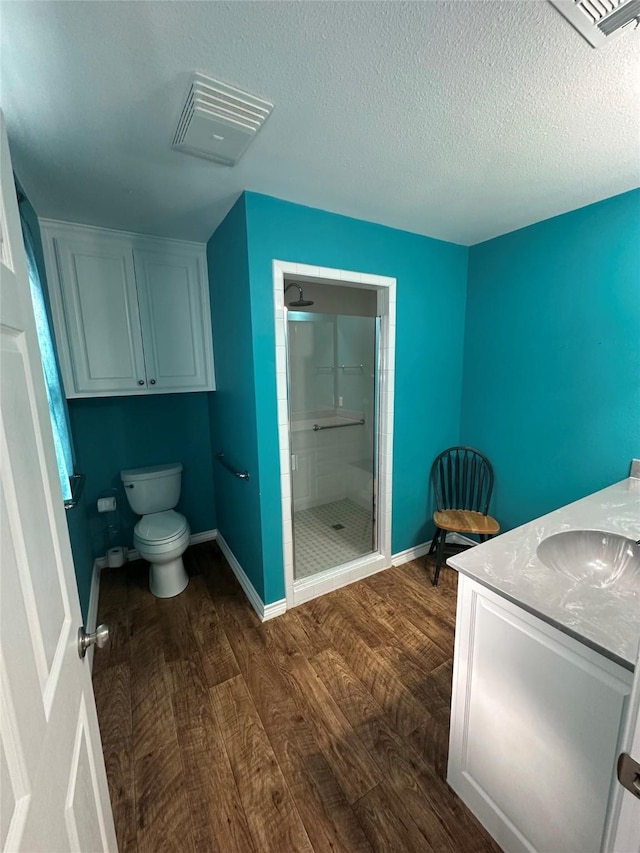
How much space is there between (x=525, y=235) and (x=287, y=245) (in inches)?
59.5

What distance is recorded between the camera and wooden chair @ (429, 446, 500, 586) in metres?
2.31

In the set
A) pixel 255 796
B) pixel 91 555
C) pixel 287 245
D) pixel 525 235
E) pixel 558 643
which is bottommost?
pixel 255 796

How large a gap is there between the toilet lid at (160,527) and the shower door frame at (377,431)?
75 cm

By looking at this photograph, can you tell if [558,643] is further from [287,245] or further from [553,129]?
[287,245]

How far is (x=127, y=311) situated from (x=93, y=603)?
1.83 meters

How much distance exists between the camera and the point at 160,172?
56.9 inches

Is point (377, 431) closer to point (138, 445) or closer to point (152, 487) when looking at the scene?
point (152, 487)

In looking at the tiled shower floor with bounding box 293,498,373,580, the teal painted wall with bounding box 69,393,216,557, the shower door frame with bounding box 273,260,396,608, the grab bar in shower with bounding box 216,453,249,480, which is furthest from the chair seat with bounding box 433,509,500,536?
the teal painted wall with bounding box 69,393,216,557

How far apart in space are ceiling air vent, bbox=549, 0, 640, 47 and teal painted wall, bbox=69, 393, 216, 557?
2.59 m

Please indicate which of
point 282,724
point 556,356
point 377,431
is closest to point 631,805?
point 282,724

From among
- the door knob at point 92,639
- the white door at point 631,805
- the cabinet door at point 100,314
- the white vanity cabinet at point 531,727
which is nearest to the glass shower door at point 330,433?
the cabinet door at point 100,314

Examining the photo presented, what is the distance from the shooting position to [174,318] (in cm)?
231

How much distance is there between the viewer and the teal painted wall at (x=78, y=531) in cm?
160

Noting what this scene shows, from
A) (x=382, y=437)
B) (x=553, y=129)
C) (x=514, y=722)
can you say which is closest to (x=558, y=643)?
(x=514, y=722)
